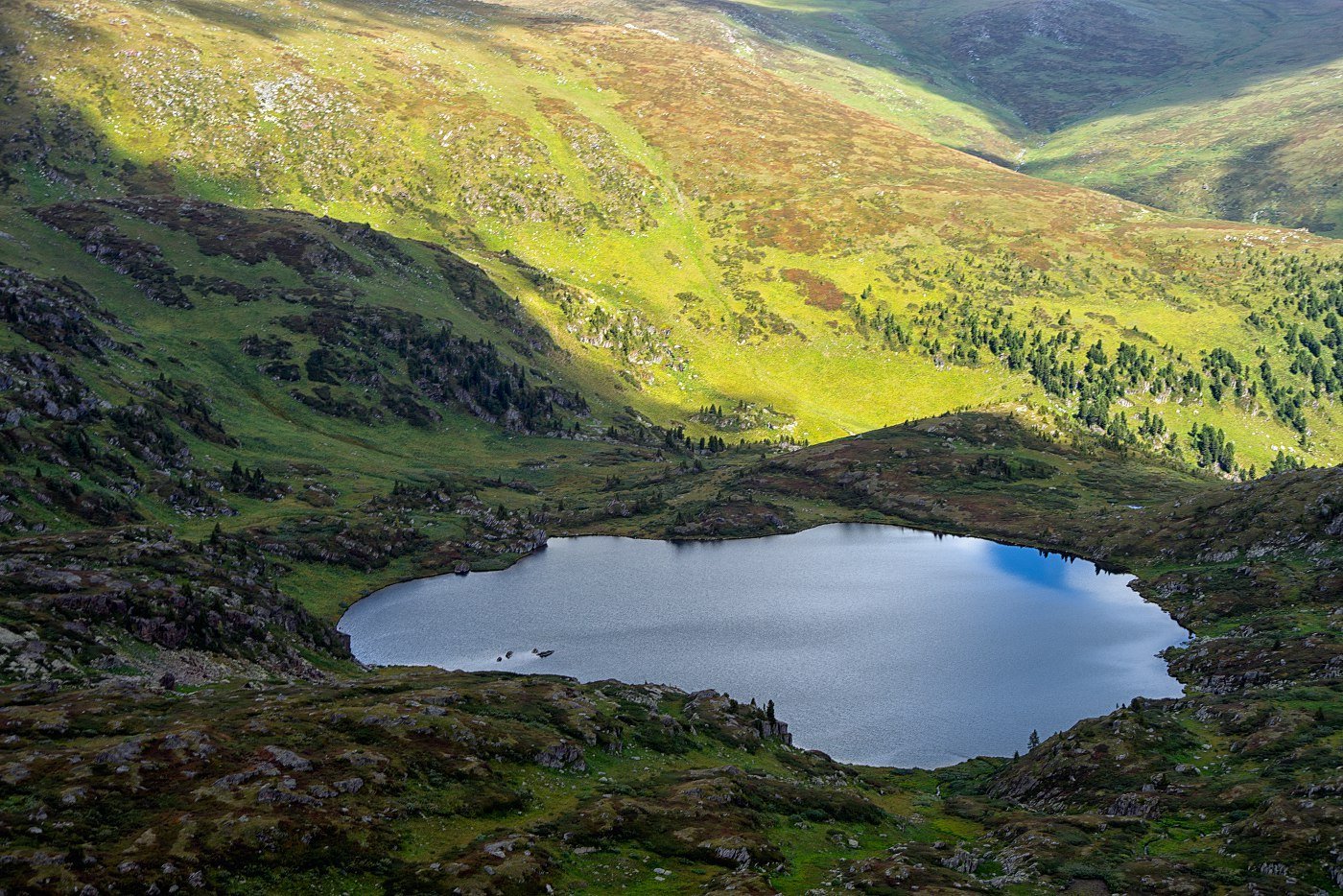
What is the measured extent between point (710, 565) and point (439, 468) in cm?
6106

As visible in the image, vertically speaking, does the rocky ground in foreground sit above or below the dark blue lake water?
below

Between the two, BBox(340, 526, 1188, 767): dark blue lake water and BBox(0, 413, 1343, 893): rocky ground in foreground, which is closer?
BBox(0, 413, 1343, 893): rocky ground in foreground

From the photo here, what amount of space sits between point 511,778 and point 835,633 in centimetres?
7201

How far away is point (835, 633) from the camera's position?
408 ft

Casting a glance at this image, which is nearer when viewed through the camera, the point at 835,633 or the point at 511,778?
the point at 511,778

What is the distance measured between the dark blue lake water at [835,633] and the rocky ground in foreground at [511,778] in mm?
10485

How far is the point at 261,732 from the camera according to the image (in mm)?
54719

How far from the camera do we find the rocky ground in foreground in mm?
44438

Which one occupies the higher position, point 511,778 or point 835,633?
point 835,633

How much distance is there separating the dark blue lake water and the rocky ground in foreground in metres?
10.5

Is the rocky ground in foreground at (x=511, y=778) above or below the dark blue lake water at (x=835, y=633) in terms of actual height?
below

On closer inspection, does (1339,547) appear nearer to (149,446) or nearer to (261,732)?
(261,732)

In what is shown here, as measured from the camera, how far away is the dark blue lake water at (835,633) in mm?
99875

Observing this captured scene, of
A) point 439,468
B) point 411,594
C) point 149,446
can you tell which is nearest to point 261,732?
point 411,594
